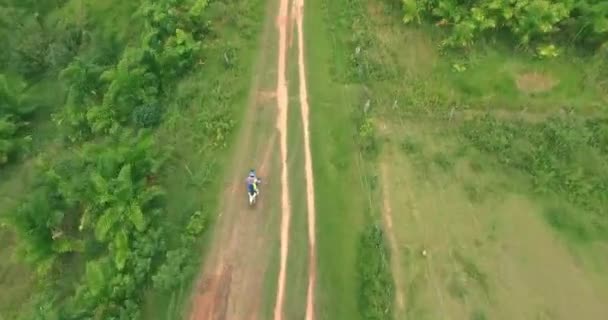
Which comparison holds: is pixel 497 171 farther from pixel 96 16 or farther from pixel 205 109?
pixel 96 16

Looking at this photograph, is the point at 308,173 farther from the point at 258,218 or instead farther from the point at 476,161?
the point at 476,161

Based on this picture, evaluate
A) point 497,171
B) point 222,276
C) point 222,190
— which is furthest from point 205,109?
point 497,171

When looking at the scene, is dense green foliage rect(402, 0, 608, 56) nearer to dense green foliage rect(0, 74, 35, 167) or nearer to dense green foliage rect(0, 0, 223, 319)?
dense green foliage rect(0, 0, 223, 319)

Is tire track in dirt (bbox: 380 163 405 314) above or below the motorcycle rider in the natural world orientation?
below

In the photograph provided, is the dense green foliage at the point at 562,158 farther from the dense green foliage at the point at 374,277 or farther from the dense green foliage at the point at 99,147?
the dense green foliage at the point at 99,147

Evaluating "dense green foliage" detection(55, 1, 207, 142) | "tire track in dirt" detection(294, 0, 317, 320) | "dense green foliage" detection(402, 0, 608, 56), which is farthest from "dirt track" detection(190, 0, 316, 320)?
"dense green foliage" detection(402, 0, 608, 56)

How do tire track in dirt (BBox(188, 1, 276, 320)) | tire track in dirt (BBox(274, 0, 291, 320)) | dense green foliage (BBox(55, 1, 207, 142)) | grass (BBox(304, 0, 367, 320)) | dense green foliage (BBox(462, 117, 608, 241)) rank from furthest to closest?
dense green foliage (BBox(55, 1, 207, 142)) → dense green foliage (BBox(462, 117, 608, 241)) → tire track in dirt (BBox(274, 0, 291, 320)) → grass (BBox(304, 0, 367, 320)) → tire track in dirt (BBox(188, 1, 276, 320))

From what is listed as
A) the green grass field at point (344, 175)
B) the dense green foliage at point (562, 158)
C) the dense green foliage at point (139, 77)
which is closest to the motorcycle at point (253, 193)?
the green grass field at point (344, 175)

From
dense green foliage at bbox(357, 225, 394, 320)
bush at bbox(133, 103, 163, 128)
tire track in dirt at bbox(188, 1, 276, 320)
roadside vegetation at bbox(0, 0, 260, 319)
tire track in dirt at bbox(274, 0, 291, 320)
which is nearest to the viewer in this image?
dense green foliage at bbox(357, 225, 394, 320)
